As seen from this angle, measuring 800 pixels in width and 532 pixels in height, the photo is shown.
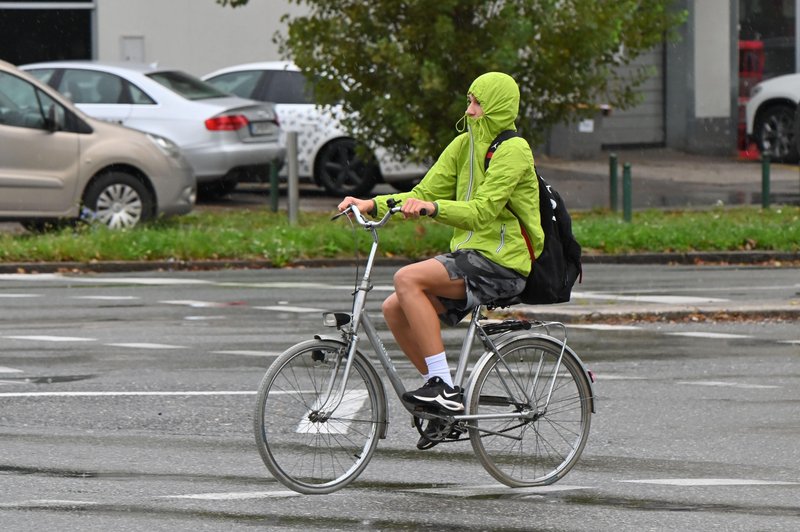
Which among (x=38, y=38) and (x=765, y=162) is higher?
(x=38, y=38)

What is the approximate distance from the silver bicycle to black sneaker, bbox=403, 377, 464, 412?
1.5 inches

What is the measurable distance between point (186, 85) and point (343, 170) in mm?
2326

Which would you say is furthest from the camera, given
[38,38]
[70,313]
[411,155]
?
[38,38]

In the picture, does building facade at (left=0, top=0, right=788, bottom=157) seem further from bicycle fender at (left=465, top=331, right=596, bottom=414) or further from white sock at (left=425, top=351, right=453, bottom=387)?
white sock at (left=425, top=351, right=453, bottom=387)

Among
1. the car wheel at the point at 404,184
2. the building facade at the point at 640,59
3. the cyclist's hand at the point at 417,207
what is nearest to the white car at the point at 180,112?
the car wheel at the point at 404,184

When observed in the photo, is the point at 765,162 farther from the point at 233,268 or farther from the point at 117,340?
the point at 117,340

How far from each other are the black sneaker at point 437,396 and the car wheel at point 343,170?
50.6 feet

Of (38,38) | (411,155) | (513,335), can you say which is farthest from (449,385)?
(38,38)

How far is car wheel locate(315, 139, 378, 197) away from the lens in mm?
22234

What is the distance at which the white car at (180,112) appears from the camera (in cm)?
2089

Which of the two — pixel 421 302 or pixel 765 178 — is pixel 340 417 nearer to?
pixel 421 302

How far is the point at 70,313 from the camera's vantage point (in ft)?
42.7

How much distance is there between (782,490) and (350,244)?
10.8m

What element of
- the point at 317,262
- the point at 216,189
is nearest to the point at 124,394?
the point at 317,262
